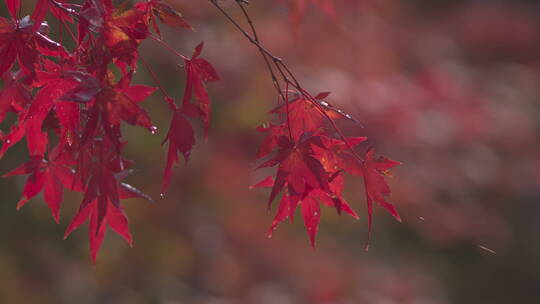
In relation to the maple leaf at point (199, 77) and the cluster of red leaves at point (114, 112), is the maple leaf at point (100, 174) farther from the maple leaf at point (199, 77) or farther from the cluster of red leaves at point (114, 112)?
the maple leaf at point (199, 77)

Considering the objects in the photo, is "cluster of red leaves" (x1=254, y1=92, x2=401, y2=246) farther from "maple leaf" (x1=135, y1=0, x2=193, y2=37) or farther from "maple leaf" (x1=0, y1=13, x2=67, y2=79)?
"maple leaf" (x1=0, y1=13, x2=67, y2=79)

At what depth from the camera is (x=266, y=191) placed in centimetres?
254

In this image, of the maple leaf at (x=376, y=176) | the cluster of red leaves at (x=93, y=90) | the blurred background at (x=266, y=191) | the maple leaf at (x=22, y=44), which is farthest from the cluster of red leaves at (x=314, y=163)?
the blurred background at (x=266, y=191)

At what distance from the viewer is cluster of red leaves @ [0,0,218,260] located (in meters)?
0.76

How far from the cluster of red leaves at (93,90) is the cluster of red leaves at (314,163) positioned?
0.36 feet

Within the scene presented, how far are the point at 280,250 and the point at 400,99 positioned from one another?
76 cm

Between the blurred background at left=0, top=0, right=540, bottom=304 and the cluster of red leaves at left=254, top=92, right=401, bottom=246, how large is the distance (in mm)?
864

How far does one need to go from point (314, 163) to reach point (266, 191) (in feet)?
5.72

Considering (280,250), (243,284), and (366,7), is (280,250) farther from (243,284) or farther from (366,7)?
(366,7)

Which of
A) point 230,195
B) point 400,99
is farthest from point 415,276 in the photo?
point 230,195

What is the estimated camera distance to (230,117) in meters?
2.50

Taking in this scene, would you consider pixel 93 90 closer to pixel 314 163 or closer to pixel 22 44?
pixel 22 44

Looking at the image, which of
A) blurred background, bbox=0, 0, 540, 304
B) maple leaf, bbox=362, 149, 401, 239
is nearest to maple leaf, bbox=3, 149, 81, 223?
maple leaf, bbox=362, 149, 401, 239

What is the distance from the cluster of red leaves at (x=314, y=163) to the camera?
82 cm
